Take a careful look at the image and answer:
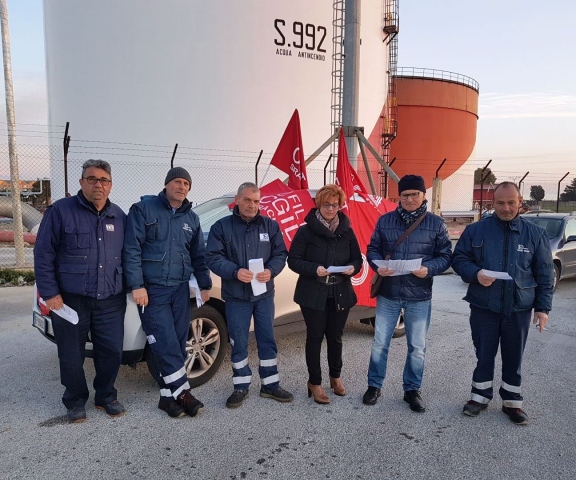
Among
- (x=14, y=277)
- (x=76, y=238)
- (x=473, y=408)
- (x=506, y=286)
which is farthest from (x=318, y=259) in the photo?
(x=14, y=277)

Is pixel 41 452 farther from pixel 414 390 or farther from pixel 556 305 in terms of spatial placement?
pixel 556 305

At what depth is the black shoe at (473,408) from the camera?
12.2 feet

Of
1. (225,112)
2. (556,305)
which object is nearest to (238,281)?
(556,305)

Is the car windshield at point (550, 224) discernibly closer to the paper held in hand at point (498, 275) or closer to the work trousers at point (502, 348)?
the work trousers at point (502, 348)

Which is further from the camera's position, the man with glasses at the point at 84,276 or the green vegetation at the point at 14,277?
the green vegetation at the point at 14,277

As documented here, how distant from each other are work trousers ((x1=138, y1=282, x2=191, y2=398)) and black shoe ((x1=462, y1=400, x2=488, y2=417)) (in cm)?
226

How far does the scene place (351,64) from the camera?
27.6 feet

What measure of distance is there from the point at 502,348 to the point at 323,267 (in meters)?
1.57

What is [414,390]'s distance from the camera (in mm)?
3939

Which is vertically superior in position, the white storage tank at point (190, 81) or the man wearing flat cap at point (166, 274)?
the white storage tank at point (190, 81)

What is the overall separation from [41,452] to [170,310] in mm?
A: 1270

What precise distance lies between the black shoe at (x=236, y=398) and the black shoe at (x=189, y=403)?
23 centimetres

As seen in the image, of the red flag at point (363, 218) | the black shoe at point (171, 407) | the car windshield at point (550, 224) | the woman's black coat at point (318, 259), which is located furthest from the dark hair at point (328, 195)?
the car windshield at point (550, 224)

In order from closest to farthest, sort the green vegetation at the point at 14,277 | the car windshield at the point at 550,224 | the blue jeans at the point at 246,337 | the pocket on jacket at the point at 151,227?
the pocket on jacket at the point at 151,227, the blue jeans at the point at 246,337, the green vegetation at the point at 14,277, the car windshield at the point at 550,224
